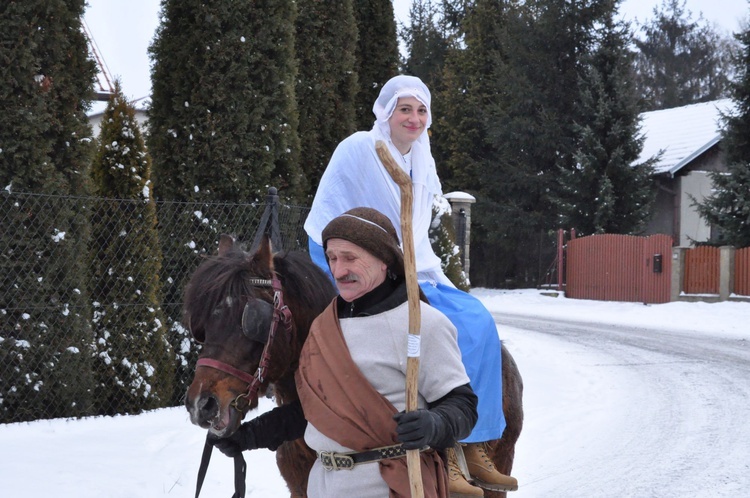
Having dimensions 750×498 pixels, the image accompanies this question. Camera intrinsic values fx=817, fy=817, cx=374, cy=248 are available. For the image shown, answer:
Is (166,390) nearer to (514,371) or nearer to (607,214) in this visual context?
(514,371)

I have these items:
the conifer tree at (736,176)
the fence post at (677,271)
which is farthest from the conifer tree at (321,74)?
the conifer tree at (736,176)

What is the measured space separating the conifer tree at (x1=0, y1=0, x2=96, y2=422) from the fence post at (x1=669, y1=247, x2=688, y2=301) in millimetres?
18018

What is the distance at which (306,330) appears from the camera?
3.15m

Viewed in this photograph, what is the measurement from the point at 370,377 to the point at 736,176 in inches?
842

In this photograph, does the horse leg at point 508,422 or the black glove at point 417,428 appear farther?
the horse leg at point 508,422

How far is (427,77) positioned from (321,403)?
35513 mm

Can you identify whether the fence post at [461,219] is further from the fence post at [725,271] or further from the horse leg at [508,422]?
Result: the horse leg at [508,422]

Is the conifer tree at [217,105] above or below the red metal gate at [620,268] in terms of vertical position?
above

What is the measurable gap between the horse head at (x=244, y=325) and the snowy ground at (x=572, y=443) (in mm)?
2829

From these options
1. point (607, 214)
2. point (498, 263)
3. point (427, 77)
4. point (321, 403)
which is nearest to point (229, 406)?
point (321, 403)

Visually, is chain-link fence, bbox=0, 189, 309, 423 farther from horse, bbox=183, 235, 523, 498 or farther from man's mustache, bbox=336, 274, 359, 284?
man's mustache, bbox=336, 274, 359, 284

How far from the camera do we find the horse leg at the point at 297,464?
3.15m

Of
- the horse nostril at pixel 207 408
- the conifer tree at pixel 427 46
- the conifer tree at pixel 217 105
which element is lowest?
the horse nostril at pixel 207 408

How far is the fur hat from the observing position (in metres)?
2.51
